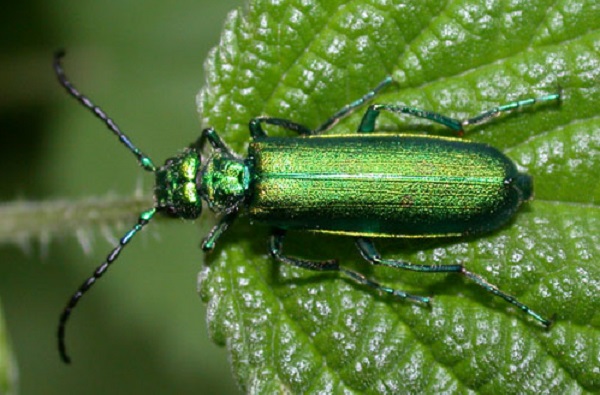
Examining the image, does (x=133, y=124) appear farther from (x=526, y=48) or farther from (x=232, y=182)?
(x=526, y=48)

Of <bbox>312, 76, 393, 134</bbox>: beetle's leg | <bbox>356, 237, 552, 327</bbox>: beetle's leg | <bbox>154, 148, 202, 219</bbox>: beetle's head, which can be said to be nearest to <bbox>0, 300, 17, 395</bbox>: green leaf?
<bbox>154, 148, 202, 219</bbox>: beetle's head

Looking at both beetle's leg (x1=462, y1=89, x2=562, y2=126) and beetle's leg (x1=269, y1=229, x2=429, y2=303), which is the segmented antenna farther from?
beetle's leg (x1=462, y1=89, x2=562, y2=126)

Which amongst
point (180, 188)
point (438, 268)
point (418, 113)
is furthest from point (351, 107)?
point (180, 188)

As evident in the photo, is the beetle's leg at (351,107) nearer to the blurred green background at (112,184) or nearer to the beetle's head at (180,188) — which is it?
the beetle's head at (180,188)

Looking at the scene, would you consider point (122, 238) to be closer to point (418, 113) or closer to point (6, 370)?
point (6, 370)

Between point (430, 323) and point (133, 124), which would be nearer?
point (430, 323)

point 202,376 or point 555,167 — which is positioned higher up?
point 555,167

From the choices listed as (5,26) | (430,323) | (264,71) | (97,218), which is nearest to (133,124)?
(5,26)
